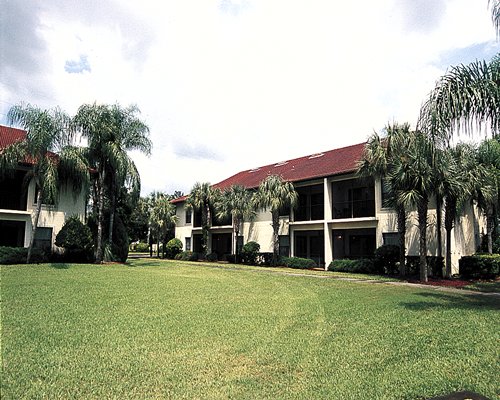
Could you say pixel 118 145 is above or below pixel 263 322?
above

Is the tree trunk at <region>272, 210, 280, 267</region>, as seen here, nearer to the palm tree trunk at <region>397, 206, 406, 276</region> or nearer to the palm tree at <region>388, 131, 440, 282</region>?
the palm tree trunk at <region>397, 206, 406, 276</region>

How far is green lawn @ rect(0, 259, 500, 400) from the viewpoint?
436 centimetres

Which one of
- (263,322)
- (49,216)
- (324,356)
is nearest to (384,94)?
(263,322)

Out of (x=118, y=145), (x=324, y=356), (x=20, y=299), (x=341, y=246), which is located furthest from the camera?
(x=341, y=246)

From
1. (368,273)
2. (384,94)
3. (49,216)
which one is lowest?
(368,273)

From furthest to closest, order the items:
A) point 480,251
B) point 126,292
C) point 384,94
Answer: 1. point 480,251
2. point 384,94
3. point 126,292

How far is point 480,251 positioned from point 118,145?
2389 cm

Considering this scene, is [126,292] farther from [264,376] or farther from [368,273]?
[368,273]

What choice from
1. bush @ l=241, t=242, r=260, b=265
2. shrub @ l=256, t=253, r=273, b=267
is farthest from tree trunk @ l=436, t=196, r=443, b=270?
bush @ l=241, t=242, r=260, b=265

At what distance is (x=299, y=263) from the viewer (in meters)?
26.4

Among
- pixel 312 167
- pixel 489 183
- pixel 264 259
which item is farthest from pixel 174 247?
pixel 489 183

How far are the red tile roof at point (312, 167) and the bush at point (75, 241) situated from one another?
46.0 ft

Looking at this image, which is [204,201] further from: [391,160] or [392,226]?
[391,160]

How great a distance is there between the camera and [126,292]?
11891 mm
